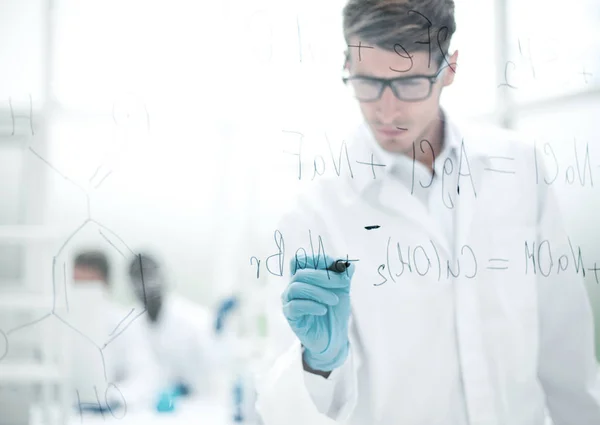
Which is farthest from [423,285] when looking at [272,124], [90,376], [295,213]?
[90,376]

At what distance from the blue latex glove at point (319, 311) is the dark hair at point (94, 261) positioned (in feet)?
0.84

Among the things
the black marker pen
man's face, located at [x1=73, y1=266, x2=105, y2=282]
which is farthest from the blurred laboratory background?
the black marker pen

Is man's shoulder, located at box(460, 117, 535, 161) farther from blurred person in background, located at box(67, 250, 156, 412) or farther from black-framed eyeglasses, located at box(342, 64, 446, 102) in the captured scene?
blurred person in background, located at box(67, 250, 156, 412)

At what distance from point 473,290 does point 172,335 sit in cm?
45

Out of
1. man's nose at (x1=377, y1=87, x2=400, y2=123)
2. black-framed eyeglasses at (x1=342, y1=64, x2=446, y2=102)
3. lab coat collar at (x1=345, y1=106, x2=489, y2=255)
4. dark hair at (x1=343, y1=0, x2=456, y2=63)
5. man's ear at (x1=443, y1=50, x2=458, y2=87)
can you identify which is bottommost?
lab coat collar at (x1=345, y1=106, x2=489, y2=255)

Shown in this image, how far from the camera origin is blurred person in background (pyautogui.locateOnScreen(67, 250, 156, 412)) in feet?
2.50

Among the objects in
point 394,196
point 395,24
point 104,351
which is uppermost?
point 395,24

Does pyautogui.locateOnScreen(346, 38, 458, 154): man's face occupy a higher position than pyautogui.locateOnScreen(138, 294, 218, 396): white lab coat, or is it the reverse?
pyautogui.locateOnScreen(346, 38, 458, 154): man's face

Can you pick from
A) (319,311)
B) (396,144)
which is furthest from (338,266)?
(396,144)

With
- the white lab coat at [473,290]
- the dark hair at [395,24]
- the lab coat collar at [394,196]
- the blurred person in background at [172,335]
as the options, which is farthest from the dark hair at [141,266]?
the dark hair at [395,24]

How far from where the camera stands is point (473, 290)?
829 mm

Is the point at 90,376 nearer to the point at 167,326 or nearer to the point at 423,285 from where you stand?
the point at 167,326

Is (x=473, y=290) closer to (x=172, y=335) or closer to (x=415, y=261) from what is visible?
(x=415, y=261)

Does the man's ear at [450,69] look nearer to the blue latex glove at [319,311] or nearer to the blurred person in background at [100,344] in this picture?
the blue latex glove at [319,311]
